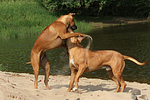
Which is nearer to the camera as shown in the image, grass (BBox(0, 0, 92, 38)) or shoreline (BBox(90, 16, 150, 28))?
grass (BBox(0, 0, 92, 38))

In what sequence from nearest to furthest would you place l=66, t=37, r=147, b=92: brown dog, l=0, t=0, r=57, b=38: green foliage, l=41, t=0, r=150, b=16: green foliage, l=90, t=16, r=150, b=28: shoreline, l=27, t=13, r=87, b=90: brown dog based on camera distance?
l=66, t=37, r=147, b=92: brown dog, l=27, t=13, r=87, b=90: brown dog, l=0, t=0, r=57, b=38: green foliage, l=90, t=16, r=150, b=28: shoreline, l=41, t=0, r=150, b=16: green foliage

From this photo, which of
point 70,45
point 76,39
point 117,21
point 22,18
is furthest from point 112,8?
point 70,45

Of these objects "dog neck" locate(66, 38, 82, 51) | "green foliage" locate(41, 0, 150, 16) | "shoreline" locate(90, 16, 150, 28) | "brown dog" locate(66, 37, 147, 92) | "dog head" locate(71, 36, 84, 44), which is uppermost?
"dog head" locate(71, 36, 84, 44)

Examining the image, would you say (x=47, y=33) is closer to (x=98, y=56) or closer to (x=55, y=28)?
(x=55, y=28)

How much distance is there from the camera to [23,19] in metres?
26.9

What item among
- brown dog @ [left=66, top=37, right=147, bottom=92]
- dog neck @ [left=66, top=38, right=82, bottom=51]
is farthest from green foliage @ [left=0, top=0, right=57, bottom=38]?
brown dog @ [left=66, top=37, right=147, bottom=92]

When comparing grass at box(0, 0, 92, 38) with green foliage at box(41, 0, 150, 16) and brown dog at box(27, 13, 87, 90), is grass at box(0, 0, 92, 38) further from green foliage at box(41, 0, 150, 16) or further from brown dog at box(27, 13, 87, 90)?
brown dog at box(27, 13, 87, 90)

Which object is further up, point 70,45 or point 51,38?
point 51,38

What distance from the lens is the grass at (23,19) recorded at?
23.2 metres

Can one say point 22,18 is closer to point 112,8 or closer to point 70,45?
point 112,8

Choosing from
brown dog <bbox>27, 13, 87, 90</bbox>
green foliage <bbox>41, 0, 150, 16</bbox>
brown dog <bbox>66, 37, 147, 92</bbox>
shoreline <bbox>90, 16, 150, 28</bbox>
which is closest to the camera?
brown dog <bbox>66, 37, 147, 92</bbox>

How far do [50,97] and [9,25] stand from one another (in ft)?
66.7

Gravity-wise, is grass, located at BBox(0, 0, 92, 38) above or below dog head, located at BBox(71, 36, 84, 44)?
below

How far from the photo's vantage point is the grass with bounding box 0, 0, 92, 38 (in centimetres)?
2320
